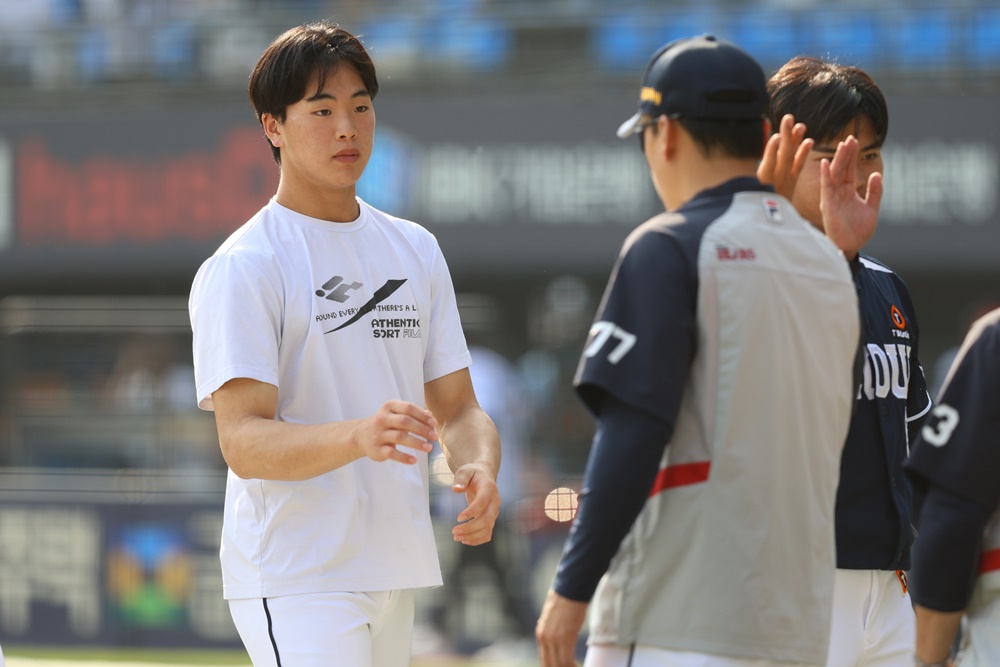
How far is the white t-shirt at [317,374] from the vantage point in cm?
360

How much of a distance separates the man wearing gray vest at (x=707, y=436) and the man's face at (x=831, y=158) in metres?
1.01

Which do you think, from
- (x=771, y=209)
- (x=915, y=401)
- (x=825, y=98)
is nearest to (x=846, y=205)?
(x=825, y=98)

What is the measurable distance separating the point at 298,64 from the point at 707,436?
5.13 feet

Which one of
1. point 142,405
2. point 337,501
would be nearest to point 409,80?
point 142,405

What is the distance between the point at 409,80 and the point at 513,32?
126cm

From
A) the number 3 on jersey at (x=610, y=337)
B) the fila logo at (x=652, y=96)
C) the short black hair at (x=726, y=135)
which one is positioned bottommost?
the number 3 on jersey at (x=610, y=337)

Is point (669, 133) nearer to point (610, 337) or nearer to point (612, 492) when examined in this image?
point (610, 337)

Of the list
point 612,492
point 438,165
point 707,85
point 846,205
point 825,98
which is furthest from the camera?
point 438,165

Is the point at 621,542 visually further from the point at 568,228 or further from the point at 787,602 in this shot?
the point at 568,228

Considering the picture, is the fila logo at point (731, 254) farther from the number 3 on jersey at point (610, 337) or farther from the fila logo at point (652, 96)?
the fila logo at point (652, 96)

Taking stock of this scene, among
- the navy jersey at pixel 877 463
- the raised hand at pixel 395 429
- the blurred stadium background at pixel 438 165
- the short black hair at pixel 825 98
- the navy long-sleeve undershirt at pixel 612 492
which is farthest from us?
the blurred stadium background at pixel 438 165

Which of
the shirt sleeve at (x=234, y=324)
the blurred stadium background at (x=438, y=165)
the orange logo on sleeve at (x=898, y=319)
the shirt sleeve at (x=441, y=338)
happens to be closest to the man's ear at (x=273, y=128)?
the shirt sleeve at (x=234, y=324)

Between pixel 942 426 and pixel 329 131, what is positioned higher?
pixel 329 131

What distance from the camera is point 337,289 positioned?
3748 millimetres
